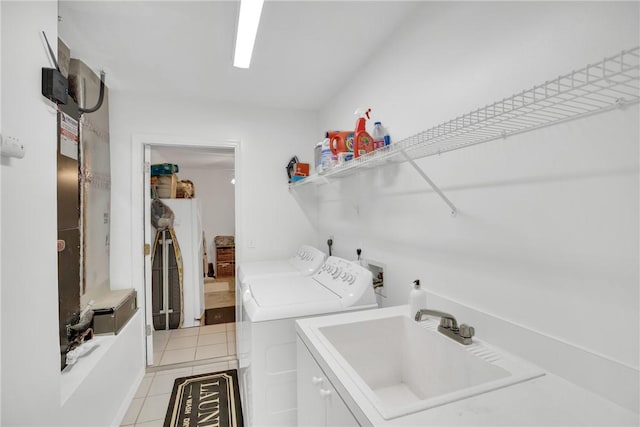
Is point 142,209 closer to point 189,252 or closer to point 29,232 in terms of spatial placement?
point 189,252

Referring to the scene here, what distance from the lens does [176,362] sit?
114 inches

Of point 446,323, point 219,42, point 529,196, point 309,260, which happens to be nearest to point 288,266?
point 309,260

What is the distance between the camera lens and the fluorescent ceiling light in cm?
137

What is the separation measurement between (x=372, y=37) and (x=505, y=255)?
5.07ft

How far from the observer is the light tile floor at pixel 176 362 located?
2.19m

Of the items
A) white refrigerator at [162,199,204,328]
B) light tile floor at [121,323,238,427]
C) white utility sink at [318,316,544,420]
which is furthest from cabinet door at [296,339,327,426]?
white refrigerator at [162,199,204,328]

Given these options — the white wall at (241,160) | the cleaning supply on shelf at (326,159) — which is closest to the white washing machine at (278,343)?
the cleaning supply on shelf at (326,159)

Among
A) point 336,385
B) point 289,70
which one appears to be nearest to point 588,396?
point 336,385

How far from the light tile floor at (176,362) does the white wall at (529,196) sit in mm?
2033

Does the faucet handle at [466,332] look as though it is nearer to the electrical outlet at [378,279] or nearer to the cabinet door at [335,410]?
the cabinet door at [335,410]

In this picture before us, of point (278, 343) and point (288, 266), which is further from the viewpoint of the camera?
point (288, 266)

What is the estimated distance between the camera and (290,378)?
1.62 metres

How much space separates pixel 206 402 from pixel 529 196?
254cm

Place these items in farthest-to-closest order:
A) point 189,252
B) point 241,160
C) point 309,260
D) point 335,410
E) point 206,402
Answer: point 189,252, point 241,160, point 309,260, point 206,402, point 335,410
